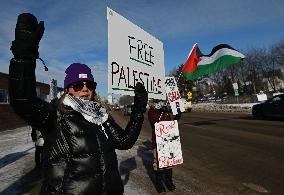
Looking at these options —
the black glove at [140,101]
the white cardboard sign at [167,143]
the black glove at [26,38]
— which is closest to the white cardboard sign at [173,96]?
the white cardboard sign at [167,143]

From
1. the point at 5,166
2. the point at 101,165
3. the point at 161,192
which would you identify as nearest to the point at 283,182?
the point at 161,192

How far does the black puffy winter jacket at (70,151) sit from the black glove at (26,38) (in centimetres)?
8

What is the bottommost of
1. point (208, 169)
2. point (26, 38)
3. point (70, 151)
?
point (208, 169)

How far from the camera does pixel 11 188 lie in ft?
24.0

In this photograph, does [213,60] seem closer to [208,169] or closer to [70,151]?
[208,169]

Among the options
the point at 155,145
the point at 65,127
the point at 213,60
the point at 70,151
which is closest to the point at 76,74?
the point at 65,127

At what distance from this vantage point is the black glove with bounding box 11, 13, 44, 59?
6.88ft

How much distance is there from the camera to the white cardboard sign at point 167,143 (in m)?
6.59

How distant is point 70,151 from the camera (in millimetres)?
2377

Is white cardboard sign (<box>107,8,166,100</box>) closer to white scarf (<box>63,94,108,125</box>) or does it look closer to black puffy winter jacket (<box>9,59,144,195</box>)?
white scarf (<box>63,94,108,125</box>)

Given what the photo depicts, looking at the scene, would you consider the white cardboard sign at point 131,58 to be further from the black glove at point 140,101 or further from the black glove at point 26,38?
the black glove at point 26,38

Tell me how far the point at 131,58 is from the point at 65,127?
2.34 metres

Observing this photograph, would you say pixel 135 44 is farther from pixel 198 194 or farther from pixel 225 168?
pixel 225 168

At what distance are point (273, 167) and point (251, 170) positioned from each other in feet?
1.80
